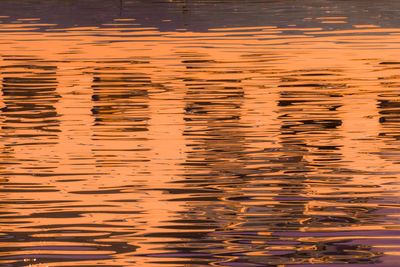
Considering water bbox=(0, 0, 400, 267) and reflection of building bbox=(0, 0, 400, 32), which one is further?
reflection of building bbox=(0, 0, 400, 32)

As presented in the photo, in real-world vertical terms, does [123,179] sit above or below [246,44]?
below

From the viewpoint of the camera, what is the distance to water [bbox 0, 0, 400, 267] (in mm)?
6781

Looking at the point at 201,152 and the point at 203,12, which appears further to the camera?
the point at 203,12

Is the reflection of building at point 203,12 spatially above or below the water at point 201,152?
above

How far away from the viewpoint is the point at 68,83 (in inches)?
593

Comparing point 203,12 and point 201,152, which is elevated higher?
point 203,12

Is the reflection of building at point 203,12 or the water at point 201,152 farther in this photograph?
the reflection of building at point 203,12

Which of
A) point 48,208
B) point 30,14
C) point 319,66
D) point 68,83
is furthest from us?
point 30,14

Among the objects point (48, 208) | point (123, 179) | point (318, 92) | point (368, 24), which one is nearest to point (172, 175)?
point (123, 179)

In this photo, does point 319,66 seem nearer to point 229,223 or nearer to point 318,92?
point 318,92

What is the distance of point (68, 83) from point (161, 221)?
7.94 metres

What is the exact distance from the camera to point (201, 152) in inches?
392

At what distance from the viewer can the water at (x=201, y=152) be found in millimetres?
6781

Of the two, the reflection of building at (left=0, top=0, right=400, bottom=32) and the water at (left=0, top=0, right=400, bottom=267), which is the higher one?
the reflection of building at (left=0, top=0, right=400, bottom=32)
